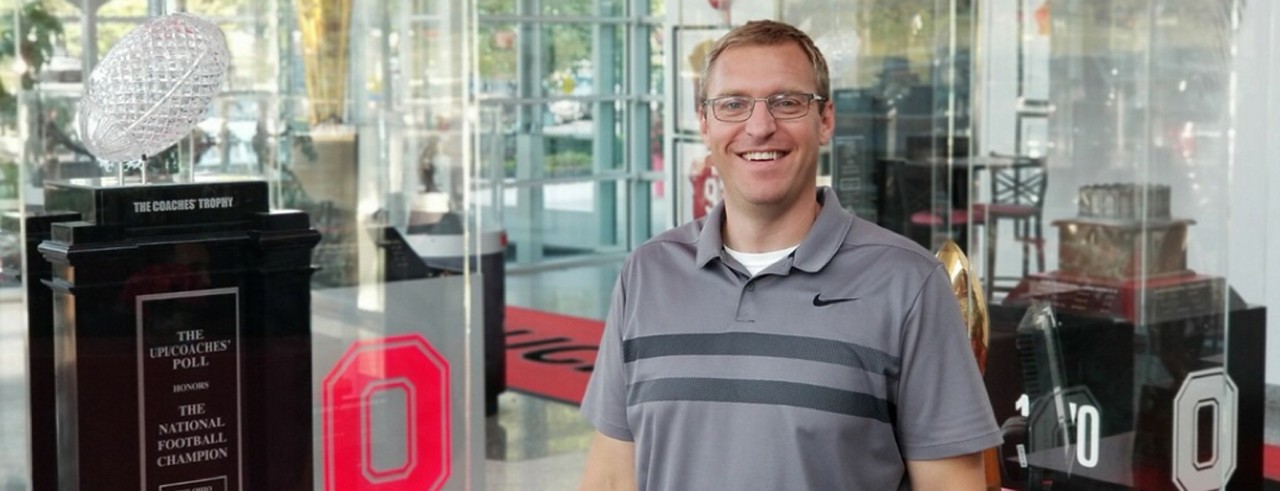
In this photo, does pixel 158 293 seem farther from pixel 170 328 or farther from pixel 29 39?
pixel 29 39

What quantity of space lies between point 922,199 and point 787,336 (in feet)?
16.7

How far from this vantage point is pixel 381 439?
4758 millimetres

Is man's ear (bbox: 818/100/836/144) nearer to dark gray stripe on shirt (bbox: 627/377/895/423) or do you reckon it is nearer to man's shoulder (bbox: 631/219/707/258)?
man's shoulder (bbox: 631/219/707/258)

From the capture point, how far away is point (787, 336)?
1.90 meters

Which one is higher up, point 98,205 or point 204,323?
point 98,205

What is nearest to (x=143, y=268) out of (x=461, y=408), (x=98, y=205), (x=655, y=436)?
(x=98, y=205)

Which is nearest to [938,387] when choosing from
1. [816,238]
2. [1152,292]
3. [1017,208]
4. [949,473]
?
[949,473]

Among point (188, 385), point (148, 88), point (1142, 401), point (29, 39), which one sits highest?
point (29, 39)

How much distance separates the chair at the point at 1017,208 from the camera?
243 inches

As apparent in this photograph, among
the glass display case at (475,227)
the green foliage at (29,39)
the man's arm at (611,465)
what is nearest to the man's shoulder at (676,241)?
the man's arm at (611,465)

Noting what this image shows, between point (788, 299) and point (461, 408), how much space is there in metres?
3.28

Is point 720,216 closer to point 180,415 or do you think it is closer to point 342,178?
point 180,415

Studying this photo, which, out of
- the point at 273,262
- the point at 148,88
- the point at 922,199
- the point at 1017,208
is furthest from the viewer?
the point at 922,199

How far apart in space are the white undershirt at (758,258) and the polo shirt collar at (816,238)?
0.03 metres
